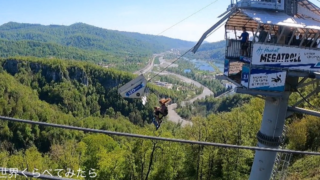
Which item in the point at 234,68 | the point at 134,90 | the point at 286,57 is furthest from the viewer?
the point at 234,68

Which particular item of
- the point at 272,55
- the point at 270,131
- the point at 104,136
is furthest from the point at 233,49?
the point at 104,136

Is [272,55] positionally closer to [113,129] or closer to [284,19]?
[284,19]

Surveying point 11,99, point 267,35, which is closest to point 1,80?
point 11,99

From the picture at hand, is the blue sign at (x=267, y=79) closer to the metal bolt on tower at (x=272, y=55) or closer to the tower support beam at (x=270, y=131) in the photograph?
the metal bolt on tower at (x=272, y=55)

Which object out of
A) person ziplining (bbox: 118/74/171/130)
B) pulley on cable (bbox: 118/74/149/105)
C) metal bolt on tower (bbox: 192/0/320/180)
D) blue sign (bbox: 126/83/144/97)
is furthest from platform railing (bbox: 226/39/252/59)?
blue sign (bbox: 126/83/144/97)

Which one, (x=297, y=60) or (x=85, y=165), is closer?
(x=297, y=60)

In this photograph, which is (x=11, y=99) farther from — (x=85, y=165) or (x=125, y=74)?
(x=85, y=165)
